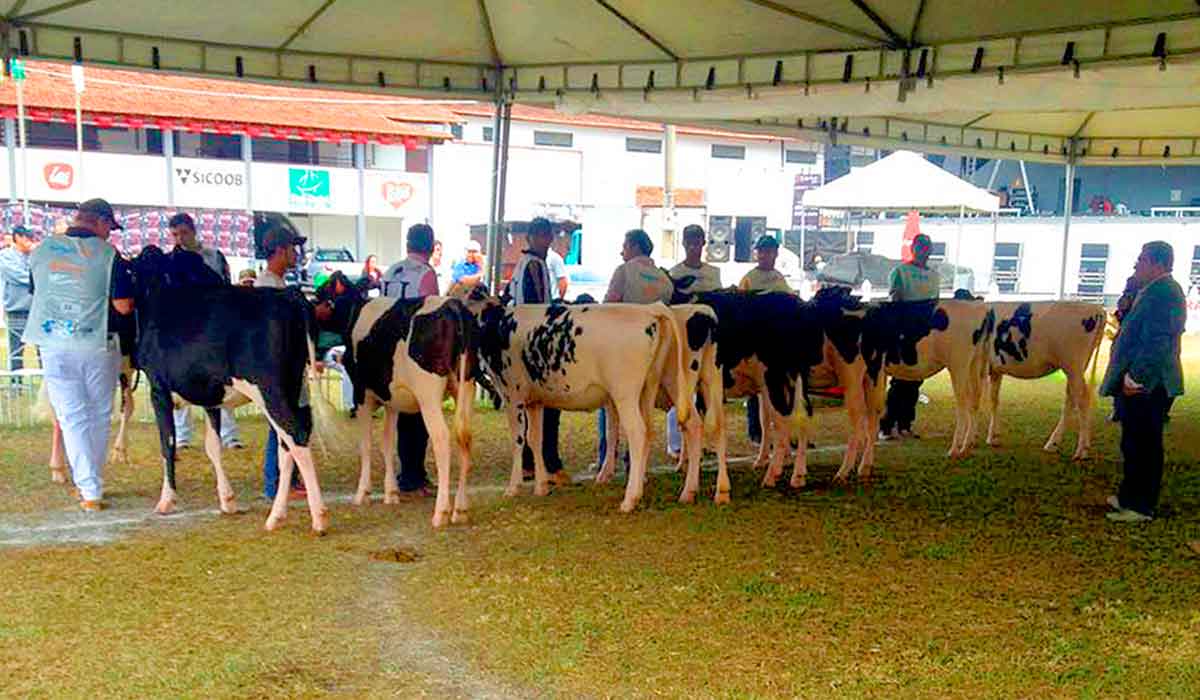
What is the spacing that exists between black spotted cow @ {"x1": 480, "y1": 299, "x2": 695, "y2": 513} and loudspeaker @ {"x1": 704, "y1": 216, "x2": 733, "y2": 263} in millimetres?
23790

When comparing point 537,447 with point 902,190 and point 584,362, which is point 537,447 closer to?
point 584,362

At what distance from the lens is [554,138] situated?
35.8 metres

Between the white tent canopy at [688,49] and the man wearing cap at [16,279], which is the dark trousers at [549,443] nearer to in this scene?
the white tent canopy at [688,49]

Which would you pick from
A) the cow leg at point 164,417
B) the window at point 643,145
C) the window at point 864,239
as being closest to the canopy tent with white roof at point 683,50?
the cow leg at point 164,417

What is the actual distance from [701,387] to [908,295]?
3.23m

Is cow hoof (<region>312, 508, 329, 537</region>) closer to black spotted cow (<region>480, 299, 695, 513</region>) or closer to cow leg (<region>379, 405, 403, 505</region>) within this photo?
cow leg (<region>379, 405, 403, 505</region>)

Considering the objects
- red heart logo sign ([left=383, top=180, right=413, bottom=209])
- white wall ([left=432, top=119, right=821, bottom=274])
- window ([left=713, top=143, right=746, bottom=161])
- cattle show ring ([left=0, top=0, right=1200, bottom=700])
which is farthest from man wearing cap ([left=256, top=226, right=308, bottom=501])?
window ([left=713, top=143, right=746, bottom=161])

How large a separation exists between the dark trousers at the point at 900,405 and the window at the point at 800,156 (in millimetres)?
31121

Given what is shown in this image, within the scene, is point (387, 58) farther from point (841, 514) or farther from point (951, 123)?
point (951, 123)

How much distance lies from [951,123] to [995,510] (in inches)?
245

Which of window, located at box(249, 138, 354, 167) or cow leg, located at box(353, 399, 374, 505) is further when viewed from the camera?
window, located at box(249, 138, 354, 167)

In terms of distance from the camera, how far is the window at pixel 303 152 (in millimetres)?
31031

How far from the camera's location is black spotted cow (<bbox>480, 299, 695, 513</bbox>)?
681cm

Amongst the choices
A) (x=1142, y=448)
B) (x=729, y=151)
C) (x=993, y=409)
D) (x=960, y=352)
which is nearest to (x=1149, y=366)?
(x=1142, y=448)
